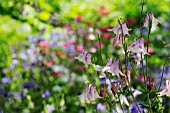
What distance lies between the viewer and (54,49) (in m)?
6.36

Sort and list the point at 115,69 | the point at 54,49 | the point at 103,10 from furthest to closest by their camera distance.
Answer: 1. the point at 103,10
2. the point at 54,49
3. the point at 115,69

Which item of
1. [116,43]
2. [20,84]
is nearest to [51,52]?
[20,84]

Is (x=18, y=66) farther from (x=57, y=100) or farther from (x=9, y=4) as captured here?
(x=9, y=4)

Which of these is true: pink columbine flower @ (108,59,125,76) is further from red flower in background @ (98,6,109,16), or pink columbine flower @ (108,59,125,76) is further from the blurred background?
red flower in background @ (98,6,109,16)

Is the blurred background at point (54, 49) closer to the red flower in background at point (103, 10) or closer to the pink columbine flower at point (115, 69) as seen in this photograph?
the red flower in background at point (103, 10)

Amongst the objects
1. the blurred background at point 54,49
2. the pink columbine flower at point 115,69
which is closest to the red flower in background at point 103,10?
the blurred background at point 54,49

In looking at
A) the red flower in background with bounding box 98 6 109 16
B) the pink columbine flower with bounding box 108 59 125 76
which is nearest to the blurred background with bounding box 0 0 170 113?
the red flower in background with bounding box 98 6 109 16

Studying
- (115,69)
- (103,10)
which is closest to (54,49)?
(103,10)

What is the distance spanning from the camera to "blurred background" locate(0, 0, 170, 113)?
4.31 m

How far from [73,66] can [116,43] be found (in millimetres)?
3845

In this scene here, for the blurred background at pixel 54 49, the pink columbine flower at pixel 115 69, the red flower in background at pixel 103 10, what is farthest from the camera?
the red flower in background at pixel 103 10

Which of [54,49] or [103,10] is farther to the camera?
[103,10]

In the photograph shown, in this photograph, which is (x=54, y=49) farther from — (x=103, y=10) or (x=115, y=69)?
(x=115, y=69)

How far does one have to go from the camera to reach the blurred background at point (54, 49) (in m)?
4.31
